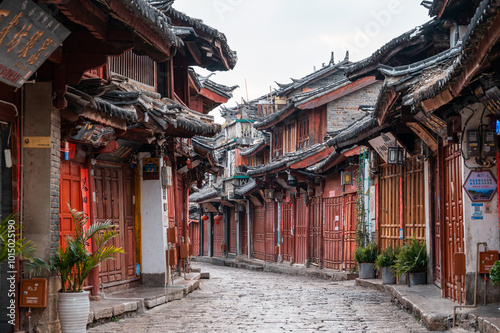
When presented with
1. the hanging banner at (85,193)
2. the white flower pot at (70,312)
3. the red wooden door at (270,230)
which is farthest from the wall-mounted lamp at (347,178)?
the white flower pot at (70,312)

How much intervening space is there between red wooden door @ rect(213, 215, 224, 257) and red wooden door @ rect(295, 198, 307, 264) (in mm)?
13411

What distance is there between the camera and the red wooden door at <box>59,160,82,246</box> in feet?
40.5

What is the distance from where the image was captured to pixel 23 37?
6.93 m

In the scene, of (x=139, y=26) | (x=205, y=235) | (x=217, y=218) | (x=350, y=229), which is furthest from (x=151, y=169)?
(x=205, y=235)

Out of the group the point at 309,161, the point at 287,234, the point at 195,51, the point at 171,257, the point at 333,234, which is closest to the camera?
the point at 171,257

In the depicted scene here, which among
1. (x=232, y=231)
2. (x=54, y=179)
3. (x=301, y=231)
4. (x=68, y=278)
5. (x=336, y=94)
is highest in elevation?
(x=336, y=94)

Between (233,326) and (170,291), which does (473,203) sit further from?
(170,291)

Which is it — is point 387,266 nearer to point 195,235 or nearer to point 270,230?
point 270,230

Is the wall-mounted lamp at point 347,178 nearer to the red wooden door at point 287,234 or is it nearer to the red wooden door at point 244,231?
the red wooden door at point 287,234

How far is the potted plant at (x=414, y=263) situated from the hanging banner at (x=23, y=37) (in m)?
9.48

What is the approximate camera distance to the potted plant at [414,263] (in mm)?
14648

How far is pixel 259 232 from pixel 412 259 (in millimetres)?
21373

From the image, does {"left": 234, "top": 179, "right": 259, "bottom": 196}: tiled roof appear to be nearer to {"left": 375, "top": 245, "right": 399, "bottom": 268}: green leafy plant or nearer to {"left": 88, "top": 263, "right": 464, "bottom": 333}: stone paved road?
{"left": 88, "top": 263, "right": 464, "bottom": 333}: stone paved road

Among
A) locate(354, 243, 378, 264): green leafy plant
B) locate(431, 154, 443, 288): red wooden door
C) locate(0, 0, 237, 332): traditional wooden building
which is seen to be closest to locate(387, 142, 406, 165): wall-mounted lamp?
locate(431, 154, 443, 288): red wooden door
